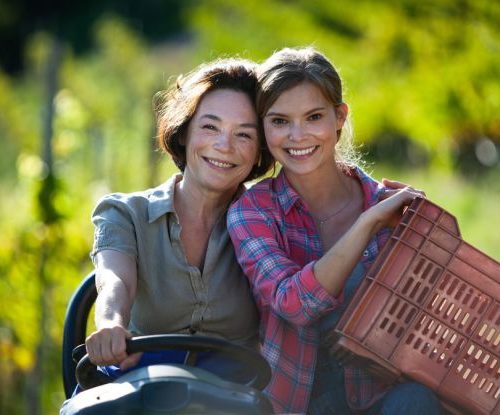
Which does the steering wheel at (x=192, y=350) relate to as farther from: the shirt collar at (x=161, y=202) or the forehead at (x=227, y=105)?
the forehead at (x=227, y=105)

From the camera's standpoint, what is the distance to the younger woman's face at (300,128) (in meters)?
2.98

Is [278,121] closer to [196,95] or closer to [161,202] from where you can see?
[196,95]

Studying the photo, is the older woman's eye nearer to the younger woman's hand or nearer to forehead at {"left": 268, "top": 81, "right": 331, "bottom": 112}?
forehead at {"left": 268, "top": 81, "right": 331, "bottom": 112}

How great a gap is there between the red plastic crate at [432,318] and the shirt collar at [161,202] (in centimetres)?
77

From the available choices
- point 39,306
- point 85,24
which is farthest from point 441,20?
point 85,24

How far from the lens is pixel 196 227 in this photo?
10.3 ft

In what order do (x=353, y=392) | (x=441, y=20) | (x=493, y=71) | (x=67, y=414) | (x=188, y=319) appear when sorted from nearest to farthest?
1. (x=67, y=414)
2. (x=353, y=392)
3. (x=188, y=319)
4. (x=493, y=71)
5. (x=441, y=20)

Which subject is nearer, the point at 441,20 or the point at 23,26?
the point at 441,20

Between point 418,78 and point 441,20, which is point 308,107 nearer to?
point 441,20

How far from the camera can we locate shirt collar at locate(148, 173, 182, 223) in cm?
304

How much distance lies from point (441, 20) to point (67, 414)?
7857 mm

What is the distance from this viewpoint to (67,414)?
231cm

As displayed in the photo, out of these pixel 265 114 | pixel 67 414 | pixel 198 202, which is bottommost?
pixel 67 414

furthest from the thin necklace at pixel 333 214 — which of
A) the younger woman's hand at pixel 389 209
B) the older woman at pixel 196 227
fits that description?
the younger woman's hand at pixel 389 209
